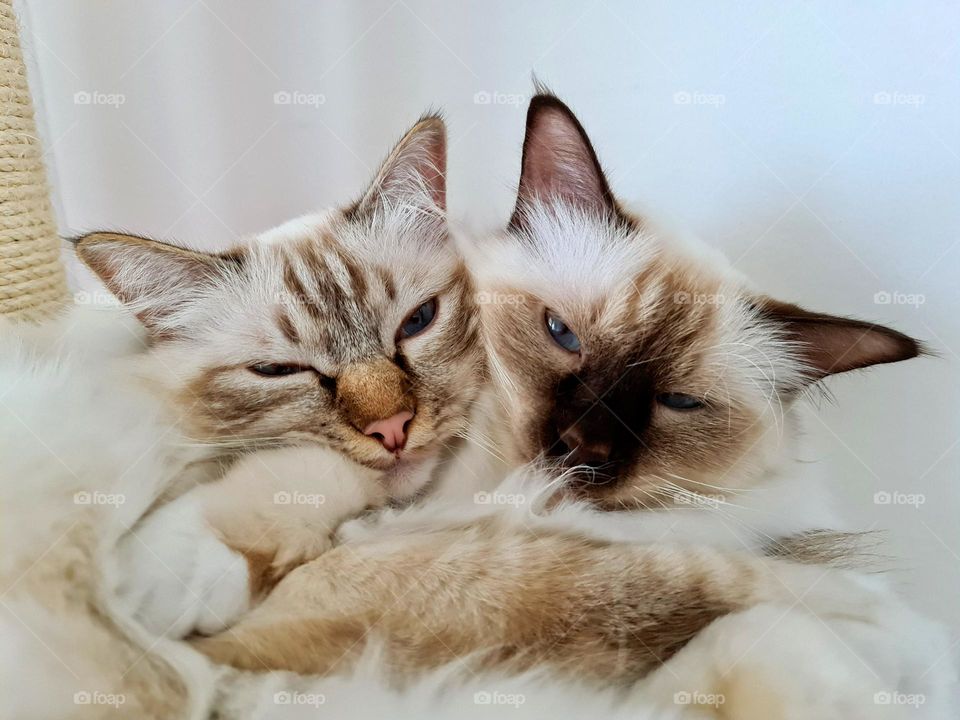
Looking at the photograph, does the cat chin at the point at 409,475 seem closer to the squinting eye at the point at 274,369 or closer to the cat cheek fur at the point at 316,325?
the cat cheek fur at the point at 316,325

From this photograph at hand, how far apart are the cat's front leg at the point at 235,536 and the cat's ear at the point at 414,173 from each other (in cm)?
36

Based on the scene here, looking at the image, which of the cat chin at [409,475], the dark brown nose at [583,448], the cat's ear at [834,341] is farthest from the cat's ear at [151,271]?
the cat's ear at [834,341]

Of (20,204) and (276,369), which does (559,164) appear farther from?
(20,204)

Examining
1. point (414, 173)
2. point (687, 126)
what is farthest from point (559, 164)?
point (687, 126)

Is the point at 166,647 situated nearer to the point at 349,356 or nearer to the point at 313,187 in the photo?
the point at 349,356

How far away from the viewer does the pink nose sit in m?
0.86

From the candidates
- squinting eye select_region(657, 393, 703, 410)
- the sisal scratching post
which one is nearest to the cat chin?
squinting eye select_region(657, 393, 703, 410)

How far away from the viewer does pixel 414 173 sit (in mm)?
972

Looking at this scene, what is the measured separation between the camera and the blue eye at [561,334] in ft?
2.99

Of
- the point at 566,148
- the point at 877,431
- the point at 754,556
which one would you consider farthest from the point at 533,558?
the point at 877,431

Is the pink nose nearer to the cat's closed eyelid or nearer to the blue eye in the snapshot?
the cat's closed eyelid

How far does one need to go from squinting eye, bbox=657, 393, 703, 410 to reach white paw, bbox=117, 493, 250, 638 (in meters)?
0.54

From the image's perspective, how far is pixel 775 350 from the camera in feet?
3.02

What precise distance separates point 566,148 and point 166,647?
0.76 meters
